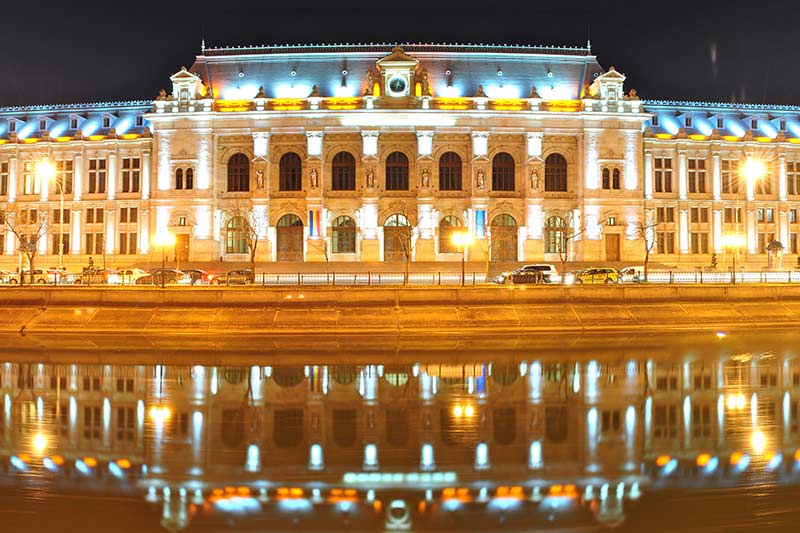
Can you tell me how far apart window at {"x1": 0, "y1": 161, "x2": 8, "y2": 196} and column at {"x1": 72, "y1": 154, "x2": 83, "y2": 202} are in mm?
9209

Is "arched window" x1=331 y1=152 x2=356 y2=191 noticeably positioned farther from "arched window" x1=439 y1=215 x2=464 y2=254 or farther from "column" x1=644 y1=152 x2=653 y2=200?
"column" x1=644 y1=152 x2=653 y2=200

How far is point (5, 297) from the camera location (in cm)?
4134

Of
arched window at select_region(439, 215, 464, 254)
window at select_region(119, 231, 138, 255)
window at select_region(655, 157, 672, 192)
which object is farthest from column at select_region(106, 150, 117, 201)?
window at select_region(655, 157, 672, 192)

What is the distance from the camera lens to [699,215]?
8400 centimetres

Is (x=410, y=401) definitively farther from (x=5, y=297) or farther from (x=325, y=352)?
(x=5, y=297)

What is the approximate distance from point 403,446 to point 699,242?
78.2m

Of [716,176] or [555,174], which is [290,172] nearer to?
[555,174]

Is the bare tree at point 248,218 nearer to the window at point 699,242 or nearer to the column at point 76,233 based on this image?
the column at point 76,233

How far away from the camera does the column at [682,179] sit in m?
83.6

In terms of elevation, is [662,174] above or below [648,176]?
above

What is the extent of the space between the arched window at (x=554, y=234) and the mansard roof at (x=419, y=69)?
15557 mm

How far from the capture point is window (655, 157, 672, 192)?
8419 cm

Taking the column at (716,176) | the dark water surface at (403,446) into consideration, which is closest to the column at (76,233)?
the dark water surface at (403,446)

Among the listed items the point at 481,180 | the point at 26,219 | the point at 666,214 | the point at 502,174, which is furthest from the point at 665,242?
the point at 26,219
